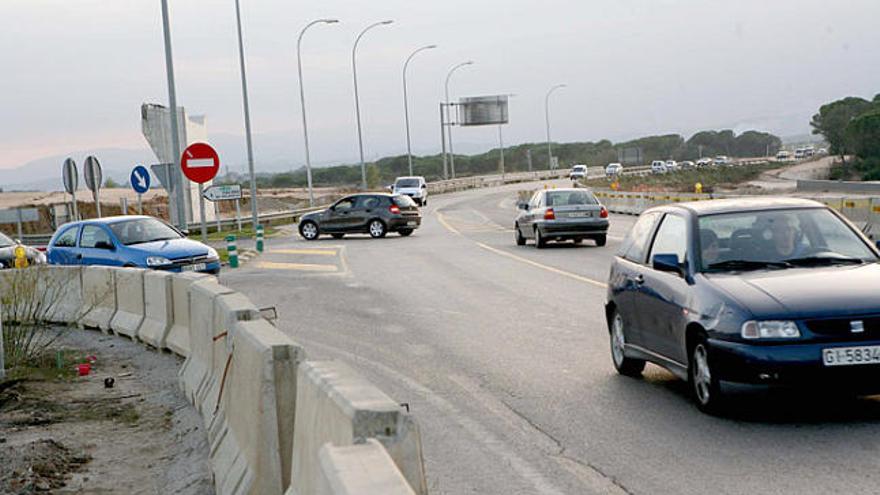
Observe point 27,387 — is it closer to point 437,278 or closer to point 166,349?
point 166,349

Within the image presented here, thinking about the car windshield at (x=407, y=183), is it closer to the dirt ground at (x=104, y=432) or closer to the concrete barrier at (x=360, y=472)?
the dirt ground at (x=104, y=432)

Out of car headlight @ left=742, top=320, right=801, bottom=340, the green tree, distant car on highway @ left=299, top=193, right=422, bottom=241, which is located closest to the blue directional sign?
distant car on highway @ left=299, top=193, right=422, bottom=241

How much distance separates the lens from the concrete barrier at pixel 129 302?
15.1 meters

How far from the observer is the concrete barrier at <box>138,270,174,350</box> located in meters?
13.7

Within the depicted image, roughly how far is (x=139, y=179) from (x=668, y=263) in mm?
25468

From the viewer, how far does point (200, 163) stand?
1167 inches

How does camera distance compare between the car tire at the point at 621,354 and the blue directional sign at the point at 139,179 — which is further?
the blue directional sign at the point at 139,179

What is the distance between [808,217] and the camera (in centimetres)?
921

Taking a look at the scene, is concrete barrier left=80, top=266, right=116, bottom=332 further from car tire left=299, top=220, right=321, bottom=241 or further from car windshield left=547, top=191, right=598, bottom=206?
car tire left=299, top=220, right=321, bottom=241

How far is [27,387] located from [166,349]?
2.11m

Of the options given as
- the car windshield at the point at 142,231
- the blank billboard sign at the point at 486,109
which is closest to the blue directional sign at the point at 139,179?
the car windshield at the point at 142,231

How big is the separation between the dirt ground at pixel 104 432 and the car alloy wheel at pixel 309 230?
26029mm

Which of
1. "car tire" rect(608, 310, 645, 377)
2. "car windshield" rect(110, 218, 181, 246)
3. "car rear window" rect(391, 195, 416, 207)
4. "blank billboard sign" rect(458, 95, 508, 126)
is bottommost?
"car tire" rect(608, 310, 645, 377)

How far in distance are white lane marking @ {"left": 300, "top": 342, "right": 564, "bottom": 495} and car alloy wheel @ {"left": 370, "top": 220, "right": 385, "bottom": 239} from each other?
2765 cm
